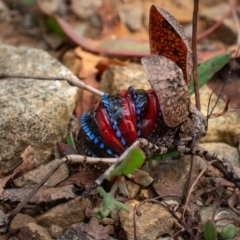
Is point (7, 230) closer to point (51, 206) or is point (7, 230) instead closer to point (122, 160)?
point (51, 206)

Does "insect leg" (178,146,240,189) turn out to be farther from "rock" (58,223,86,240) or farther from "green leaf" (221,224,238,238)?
"rock" (58,223,86,240)

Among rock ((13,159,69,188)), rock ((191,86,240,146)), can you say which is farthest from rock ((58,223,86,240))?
rock ((191,86,240,146))

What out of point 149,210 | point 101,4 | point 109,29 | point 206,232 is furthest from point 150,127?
point 101,4

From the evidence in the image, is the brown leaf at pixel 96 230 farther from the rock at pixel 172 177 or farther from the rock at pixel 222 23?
the rock at pixel 222 23

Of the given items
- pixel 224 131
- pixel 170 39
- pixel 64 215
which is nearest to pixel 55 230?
pixel 64 215

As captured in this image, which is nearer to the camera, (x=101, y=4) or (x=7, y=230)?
(x=7, y=230)
